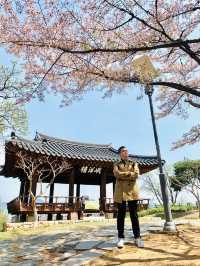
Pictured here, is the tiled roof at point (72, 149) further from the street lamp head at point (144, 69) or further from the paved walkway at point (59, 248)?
the street lamp head at point (144, 69)

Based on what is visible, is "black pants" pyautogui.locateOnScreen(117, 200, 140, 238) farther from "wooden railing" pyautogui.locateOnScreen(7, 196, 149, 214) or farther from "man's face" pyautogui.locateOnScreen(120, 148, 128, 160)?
"wooden railing" pyautogui.locateOnScreen(7, 196, 149, 214)

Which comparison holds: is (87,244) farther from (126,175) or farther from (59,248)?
(126,175)

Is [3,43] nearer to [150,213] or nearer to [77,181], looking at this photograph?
Answer: [77,181]

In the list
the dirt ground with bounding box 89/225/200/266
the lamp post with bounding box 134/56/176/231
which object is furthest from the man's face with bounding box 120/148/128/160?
the lamp post with bounding box 134/56/176/231

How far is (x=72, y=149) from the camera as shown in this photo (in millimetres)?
22641

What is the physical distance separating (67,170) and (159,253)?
15.6 m

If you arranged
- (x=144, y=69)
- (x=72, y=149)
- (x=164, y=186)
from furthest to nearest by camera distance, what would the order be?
(x=72, y=149), (x=144, y=69), (x=164, y=186)

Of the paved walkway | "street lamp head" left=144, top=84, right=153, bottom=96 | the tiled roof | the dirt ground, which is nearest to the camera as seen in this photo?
the dirt ground

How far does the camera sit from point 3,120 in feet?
56.9

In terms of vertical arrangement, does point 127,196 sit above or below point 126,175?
below

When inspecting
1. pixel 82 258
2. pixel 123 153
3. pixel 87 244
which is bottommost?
pixel 82 258

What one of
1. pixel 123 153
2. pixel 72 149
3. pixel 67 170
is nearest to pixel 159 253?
pixel 123 153

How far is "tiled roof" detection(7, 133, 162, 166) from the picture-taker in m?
18.4

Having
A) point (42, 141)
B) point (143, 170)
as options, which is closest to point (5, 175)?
point (42, 141)
